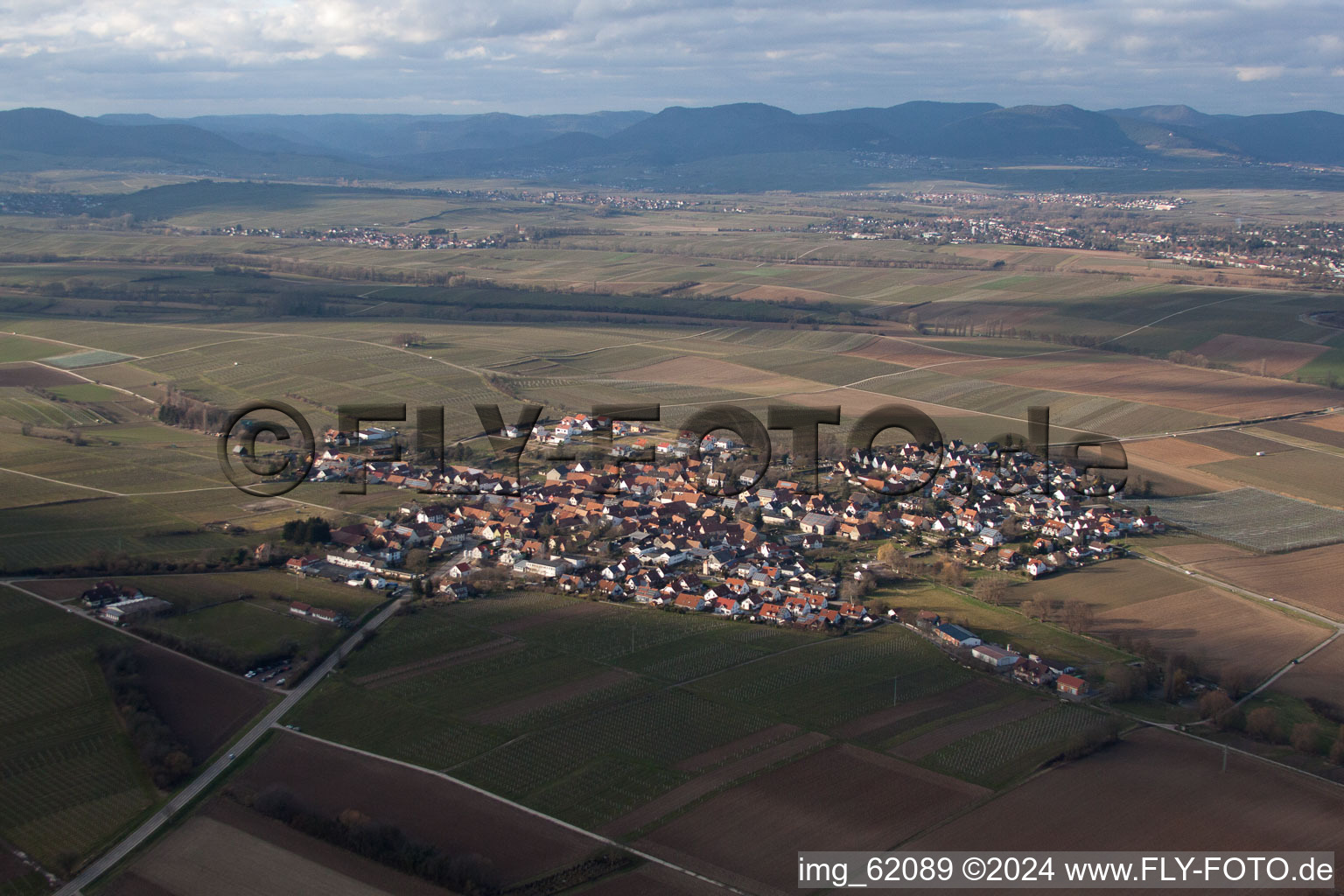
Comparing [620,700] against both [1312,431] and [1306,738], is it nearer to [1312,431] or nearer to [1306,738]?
[1306,738]

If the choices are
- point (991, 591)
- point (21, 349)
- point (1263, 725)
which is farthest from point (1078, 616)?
point (21, 349)

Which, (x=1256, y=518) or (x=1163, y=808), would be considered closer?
(x=1163, y=808)

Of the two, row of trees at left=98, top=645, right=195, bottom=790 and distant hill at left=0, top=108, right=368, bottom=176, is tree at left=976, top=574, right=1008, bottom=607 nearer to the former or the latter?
row of trees at left=98, top=645, right=195, bottom=790

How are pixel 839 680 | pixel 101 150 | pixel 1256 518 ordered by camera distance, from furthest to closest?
pixel 101 150, pixel 1256 518, pixel 839 680

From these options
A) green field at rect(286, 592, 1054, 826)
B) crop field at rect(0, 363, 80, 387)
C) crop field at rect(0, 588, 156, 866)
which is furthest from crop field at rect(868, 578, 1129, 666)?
crop field at rect(0, 363, 80, 387)

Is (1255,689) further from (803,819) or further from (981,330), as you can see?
(981,330)
